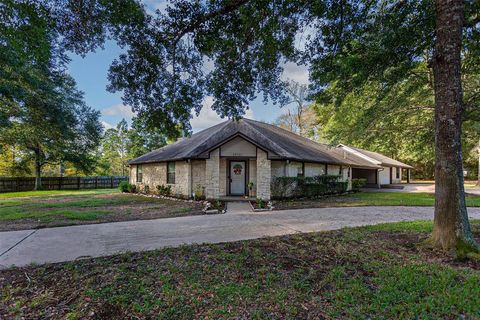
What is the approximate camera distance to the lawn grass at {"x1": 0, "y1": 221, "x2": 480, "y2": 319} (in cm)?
291

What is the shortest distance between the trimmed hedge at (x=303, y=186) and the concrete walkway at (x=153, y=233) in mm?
3850

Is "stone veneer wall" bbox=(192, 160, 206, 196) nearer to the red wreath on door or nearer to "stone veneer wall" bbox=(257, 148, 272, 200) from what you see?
the red wreath on door

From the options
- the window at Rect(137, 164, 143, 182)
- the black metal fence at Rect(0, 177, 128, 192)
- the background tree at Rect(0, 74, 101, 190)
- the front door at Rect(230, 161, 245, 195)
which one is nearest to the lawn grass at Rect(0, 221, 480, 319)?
the front door at Rect(230, 161, 245, 195)

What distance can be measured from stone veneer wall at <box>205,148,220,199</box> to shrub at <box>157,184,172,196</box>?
3.32 meters

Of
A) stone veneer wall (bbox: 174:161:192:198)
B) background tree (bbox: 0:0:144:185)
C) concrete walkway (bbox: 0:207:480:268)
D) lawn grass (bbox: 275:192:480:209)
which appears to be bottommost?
lawn grass (bbox: 275:192:480:209)

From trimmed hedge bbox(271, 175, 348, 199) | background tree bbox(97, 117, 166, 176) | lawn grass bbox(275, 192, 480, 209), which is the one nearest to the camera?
lawn grass bbox(275, 192, 480, 209)

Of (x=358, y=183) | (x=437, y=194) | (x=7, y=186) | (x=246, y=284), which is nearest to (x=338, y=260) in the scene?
(x=246, y=284)

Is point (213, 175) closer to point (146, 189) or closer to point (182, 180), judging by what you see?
point (182, 180)

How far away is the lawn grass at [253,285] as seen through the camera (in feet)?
9.53

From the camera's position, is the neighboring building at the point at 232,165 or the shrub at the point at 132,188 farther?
the shrub at the point at 132,188

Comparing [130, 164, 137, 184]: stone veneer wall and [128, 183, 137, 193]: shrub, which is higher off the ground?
[130, 164, 137, 184]: stone veneer wall

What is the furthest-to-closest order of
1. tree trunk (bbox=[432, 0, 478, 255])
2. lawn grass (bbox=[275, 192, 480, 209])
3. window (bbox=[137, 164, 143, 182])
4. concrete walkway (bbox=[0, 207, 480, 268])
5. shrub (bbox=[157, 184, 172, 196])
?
window (bbox=[137, 164, 143, 182]) → shrub (bbox=[157, 184, 172, 196]) → lawn grass (bbox=[275, 192, 480, 209]) → concrete walkway (bbox=[0, 207, 480, 268]) → tree trunk (bbox=[432, 0, 478, 255])

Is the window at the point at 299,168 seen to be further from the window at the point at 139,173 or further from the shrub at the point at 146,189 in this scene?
the window at the point at 139,173

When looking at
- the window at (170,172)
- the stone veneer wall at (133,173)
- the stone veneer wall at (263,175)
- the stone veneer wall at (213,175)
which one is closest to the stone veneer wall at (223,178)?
the stone veneer wall at (213,175)
